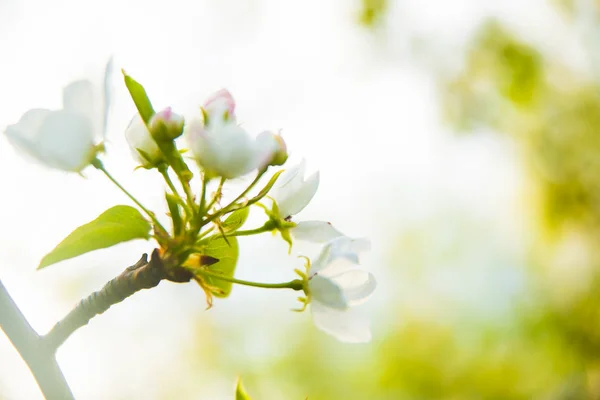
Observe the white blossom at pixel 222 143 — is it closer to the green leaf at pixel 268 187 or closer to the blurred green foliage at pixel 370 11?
the green leaf at pixel 268 187

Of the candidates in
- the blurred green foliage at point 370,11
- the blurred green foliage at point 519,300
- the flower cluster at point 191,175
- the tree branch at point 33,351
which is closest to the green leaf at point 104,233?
the flower cluster at point 191,175

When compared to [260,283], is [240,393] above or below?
below

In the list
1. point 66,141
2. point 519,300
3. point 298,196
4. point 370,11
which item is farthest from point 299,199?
point 519,300

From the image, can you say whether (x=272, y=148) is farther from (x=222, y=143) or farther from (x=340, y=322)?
(x=340, y=322)

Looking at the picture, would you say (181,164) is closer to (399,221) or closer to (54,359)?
(54,359)

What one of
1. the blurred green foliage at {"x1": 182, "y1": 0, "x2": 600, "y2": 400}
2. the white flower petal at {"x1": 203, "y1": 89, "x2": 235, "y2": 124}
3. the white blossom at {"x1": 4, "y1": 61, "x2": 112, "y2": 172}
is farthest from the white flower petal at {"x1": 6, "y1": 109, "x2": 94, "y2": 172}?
the blurred green foliage at {"x1": 182, "y1": 0, "x2": 600, "y2": 400}
